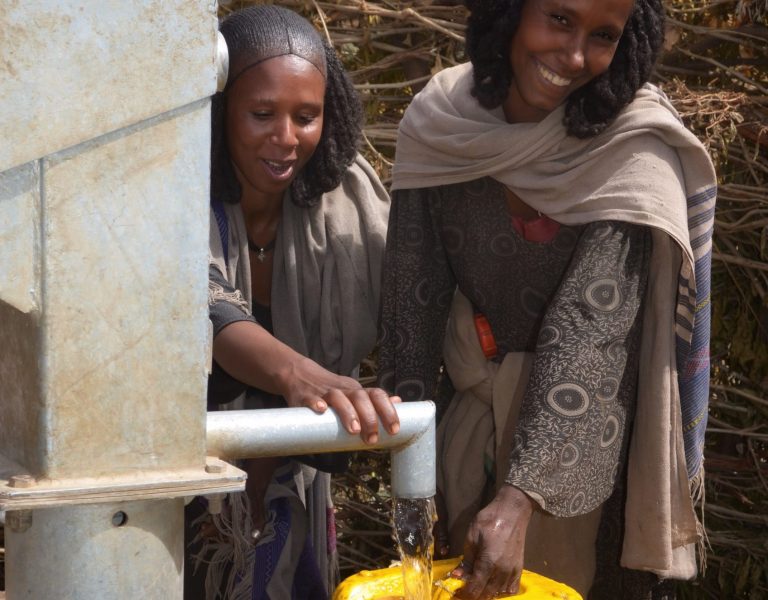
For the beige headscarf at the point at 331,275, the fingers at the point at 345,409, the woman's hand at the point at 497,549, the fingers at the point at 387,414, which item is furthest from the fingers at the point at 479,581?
the beige headscarf at the point at 331,275

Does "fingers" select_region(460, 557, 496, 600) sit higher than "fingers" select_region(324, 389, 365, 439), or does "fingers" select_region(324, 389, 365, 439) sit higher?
"fingers" select_region(324, 389, 365, 439)

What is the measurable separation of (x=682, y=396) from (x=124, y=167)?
173 cm

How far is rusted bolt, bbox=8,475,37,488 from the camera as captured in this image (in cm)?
89

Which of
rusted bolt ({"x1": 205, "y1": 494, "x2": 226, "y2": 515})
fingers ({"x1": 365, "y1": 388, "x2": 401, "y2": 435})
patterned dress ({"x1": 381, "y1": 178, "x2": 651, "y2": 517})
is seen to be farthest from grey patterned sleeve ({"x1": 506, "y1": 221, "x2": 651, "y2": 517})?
rusted bolt ({"x1": 205, "y1": 494, "x2": 226, "y2": 515})

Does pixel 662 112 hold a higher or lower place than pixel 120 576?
higher

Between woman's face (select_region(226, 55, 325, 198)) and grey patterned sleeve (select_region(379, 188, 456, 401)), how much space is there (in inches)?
10.6

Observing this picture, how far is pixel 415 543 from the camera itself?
153cm

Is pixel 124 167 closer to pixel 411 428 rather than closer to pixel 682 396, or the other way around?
pixel 411 428

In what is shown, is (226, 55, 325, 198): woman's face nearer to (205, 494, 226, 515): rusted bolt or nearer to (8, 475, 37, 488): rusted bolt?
(205, 494, 226, 515): rusted bolt

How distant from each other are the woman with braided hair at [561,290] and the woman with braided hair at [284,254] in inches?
4.8

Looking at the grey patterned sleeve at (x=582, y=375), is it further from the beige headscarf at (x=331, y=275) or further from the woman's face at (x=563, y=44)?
the beige headscarf at (x=331, y=275)

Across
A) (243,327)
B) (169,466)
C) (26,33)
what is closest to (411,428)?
(169,466)

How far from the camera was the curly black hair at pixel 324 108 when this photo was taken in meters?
2.30

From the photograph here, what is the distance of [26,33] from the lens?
2.68 feet
